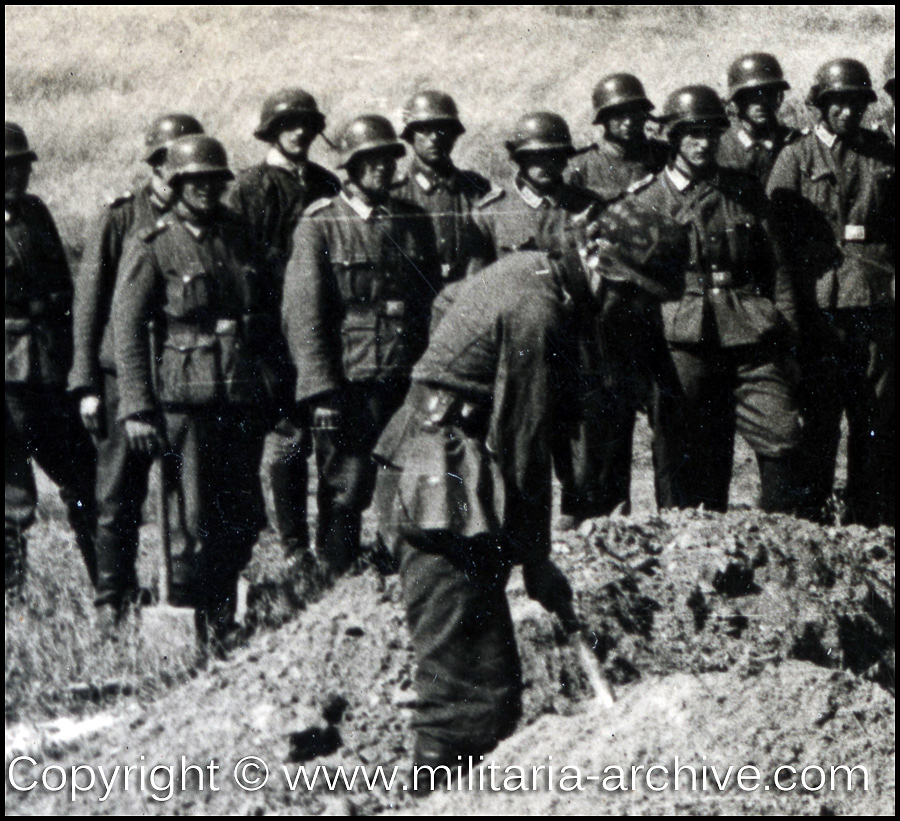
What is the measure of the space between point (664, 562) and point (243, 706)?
1765mm

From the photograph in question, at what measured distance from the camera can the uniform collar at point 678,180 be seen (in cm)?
611

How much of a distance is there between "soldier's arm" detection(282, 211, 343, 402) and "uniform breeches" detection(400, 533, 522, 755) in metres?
1.60

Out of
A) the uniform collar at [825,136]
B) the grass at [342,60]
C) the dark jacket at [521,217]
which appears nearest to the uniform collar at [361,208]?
the dark jacket at [521,217]

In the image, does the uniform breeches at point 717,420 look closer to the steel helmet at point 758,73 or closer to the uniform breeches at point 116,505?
the steel helmet at point 758,73

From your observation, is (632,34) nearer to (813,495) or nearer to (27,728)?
(813,495)

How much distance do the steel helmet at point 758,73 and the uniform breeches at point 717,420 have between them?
157 cm

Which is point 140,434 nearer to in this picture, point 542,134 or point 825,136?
point 542,134

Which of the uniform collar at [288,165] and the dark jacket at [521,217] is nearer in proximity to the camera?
the dark jacket at [521,217]

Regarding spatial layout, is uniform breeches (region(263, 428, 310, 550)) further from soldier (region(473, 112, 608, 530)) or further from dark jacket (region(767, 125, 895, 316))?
dark jacket (region(767, 125, 895, 316))

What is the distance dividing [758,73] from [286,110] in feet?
7.91

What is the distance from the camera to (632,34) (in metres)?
8.05

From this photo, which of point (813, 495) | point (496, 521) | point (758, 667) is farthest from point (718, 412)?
point (496, 521)

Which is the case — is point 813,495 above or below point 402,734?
above

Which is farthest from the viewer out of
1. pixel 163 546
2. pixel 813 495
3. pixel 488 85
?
pixel 488 85
